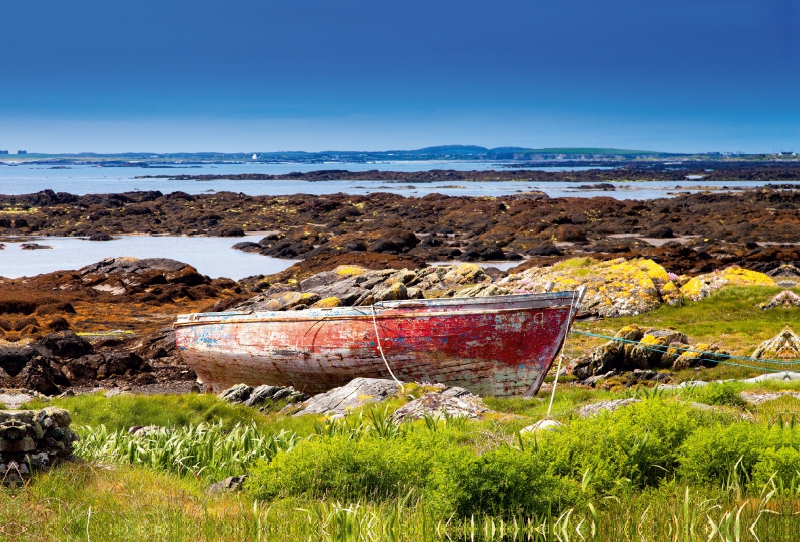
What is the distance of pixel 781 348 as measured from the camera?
16250 millimetres

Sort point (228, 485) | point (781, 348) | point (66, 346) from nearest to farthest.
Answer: point (228, 485) → point (781, 348) → point (66, 346)

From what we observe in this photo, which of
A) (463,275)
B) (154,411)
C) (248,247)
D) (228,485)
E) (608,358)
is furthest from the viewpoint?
(248,247)

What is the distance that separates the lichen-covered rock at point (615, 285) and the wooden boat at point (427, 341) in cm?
760

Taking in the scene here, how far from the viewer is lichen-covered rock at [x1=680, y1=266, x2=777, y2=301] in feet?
74.8

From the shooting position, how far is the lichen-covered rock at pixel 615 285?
22391mm

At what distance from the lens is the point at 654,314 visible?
71.6ft

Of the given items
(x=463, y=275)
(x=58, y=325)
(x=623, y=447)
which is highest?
(x=623, y=447)

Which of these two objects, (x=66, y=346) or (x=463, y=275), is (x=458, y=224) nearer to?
(x=463, y=275)

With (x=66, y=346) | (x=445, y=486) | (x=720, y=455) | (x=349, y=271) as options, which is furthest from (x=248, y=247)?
(x=445, y=486)

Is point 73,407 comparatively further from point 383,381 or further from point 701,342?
point 701,342

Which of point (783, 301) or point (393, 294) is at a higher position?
point (393, 294)

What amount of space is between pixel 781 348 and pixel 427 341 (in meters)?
8.07

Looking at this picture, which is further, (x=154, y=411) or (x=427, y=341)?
(x=427, y=341)

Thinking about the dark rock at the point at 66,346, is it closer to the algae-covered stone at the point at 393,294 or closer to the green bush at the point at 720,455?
the algae-covered stone at the point at 393,294
